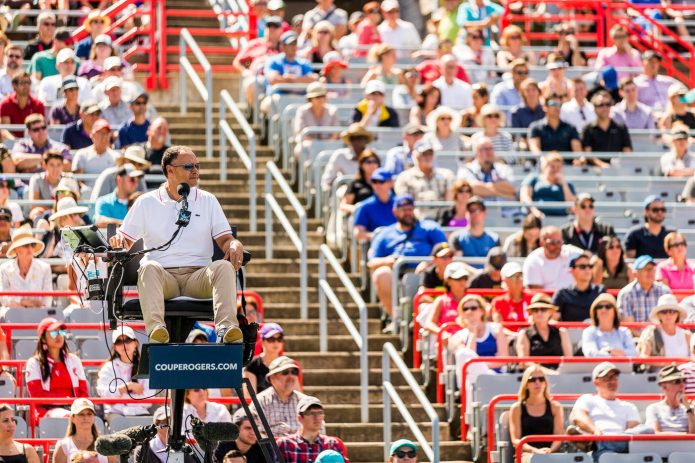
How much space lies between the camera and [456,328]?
17.1 meters

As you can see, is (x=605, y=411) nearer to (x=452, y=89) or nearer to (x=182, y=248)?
(x=182, y=248)

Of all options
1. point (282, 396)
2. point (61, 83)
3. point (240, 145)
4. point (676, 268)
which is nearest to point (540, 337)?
point (282, 396)

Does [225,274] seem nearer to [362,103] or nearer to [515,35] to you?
[362,103]

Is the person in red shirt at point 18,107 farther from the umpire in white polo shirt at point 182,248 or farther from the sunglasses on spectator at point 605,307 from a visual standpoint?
the umpire in white polo shirt at point 182,248

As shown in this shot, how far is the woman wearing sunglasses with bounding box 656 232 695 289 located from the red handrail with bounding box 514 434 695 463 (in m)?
3.55

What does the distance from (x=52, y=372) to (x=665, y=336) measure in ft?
17.6

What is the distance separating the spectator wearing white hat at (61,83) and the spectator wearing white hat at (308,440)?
7544 millimetres

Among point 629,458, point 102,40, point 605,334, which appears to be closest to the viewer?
point 629,458

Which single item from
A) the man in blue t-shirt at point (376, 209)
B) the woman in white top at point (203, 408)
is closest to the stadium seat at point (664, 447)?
the woman in white top at point (203, 408)

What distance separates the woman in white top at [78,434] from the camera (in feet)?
48.0

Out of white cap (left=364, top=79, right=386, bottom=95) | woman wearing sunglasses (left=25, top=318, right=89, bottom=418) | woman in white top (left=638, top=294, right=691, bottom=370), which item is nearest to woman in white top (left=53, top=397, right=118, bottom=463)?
woman wearing sunglasses (left=25, top=318, right=89, bottom=418)

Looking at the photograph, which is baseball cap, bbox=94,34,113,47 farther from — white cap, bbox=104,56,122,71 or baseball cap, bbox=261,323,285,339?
baseball cap, bbox=261,323,285,339

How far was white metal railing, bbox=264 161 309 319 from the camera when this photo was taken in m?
18.5

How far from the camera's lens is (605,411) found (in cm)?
1602
